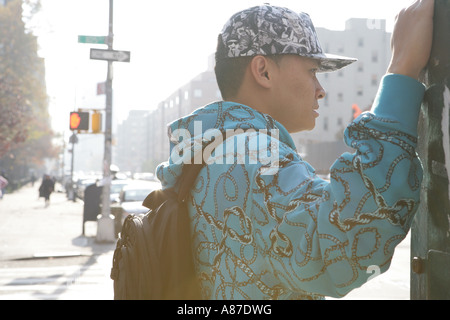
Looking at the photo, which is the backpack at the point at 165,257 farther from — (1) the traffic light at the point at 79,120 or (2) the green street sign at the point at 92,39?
(1) the traffic light at the point at 79,120

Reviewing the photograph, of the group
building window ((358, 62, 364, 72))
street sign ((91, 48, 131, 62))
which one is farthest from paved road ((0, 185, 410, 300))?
building window ((358, 62, 364, 72))

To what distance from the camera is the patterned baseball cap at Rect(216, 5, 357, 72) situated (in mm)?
1624

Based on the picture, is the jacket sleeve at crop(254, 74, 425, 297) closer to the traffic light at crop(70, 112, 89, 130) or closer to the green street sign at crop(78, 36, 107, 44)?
the green street sign at crop(78, 36, 107, 44)

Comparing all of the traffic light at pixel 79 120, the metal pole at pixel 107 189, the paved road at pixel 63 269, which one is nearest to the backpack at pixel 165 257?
the paved road at pixel 63 269

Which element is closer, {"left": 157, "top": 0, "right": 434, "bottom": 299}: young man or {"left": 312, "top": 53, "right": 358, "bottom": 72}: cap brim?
{"left": 157, "top": 0, "right": 434, "bottom": 299}: young man

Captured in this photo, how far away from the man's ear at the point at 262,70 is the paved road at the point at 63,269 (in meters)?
7.25

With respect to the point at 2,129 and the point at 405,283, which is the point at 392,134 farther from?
the point at 2,129

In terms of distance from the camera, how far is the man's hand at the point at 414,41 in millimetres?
1265

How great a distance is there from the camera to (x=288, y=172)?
136 centimetres

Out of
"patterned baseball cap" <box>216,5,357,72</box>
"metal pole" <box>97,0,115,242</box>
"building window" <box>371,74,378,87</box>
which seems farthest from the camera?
"building window" <box>371,74,378,87</box>

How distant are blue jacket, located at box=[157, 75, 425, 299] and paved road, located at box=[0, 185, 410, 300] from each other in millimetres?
7198

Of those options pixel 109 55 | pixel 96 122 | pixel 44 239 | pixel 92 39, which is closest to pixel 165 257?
pixel 92 39

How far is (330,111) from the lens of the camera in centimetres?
8700

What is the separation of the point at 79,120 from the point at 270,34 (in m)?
14.4
